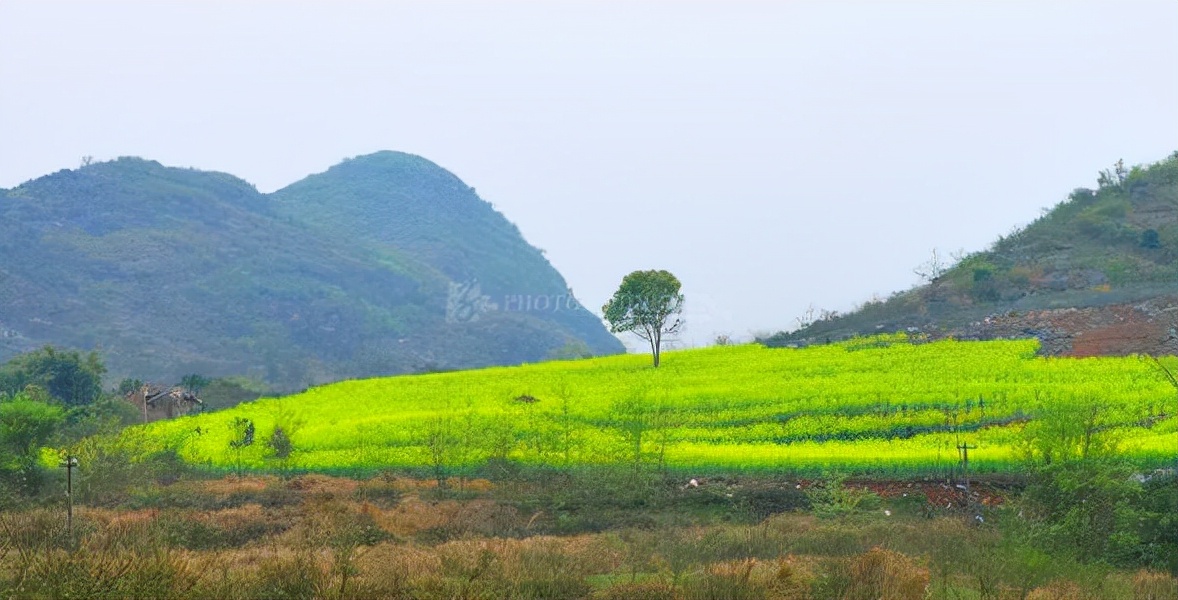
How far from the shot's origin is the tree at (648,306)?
47656 millimetres

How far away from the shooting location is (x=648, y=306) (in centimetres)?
4775

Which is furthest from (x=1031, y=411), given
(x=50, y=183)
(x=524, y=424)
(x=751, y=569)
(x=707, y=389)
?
(x=50, y=183)

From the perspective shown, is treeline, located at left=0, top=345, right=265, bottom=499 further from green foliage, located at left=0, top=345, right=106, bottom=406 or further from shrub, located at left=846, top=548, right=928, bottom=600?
shrub, located at left=846, top=548, right=928, bottom=600

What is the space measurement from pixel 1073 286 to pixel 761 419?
27.0 m

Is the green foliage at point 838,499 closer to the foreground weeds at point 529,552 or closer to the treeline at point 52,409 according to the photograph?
the foreground weeds at point 529,552

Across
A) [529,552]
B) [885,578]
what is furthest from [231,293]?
[885,578]

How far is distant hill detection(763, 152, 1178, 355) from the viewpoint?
41.2 metres

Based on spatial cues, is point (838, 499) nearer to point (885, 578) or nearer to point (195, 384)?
point (885, 578)

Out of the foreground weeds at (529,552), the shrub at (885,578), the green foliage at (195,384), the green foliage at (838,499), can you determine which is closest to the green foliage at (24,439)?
the foreground weeds at (529,552)

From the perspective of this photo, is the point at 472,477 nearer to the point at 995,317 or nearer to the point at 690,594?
the point at 690,594

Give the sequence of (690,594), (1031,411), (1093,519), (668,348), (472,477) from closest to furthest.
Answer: (690,594)
(1093,519)
(472,477)
(1031,411)
(668,348)

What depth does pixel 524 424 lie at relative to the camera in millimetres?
32219

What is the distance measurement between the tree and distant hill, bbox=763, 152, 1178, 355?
744 centimetres

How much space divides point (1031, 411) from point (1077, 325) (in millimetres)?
15965
